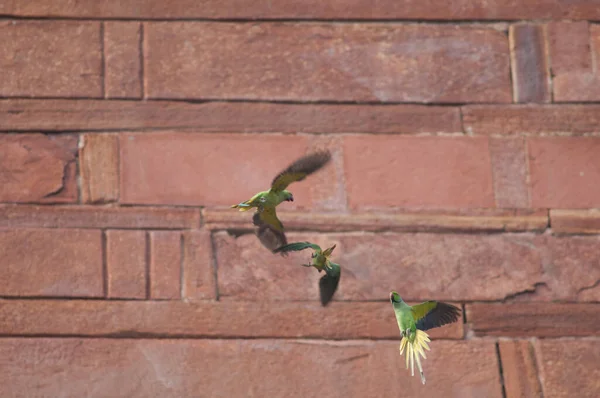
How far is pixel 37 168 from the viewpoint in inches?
205

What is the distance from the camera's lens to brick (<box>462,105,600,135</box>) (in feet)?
17.7

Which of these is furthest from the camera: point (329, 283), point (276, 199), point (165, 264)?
point (165, 264)

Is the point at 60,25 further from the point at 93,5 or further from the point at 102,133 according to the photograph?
the point at 102,133

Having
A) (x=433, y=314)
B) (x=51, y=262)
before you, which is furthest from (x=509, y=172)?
(x=51, y=262)

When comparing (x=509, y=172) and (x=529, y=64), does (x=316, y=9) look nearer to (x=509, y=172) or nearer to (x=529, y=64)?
(x=529, y=64)

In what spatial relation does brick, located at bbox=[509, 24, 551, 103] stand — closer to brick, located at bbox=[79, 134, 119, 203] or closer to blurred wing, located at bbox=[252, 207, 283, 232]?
blurred wing, located at bbox=[252, 207, 283, 232]

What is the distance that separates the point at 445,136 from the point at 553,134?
1.56ft

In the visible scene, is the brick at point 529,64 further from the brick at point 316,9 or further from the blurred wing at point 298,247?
the blurred wing at point 298,247

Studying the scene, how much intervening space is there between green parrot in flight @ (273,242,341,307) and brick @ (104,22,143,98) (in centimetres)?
105

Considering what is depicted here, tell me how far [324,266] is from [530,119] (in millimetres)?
1383

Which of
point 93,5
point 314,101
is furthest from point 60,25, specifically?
point 314,101

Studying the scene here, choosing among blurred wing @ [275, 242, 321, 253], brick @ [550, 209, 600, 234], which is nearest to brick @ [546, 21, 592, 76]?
brick @ [550, 209, 600, 234]

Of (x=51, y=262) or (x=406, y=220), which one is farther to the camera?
(x=406, y=220)

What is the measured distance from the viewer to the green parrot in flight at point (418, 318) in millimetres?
4449
